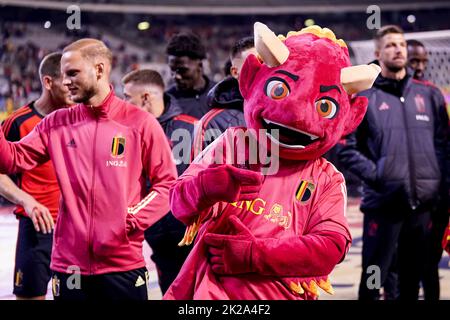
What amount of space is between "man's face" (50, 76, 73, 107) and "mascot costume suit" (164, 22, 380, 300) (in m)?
2.16

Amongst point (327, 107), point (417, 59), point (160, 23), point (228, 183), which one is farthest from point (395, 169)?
point (160, 23)

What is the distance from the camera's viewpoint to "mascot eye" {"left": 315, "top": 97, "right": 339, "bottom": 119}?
251 centimetres

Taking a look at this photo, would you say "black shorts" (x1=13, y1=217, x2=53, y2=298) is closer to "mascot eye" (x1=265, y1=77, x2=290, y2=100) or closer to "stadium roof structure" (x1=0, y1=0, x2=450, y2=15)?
"mascot eye" (x1=265, y1=77, x2=290, y2=100)

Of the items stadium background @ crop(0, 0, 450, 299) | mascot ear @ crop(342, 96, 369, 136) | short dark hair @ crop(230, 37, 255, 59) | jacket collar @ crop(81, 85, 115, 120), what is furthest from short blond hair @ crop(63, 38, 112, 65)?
stadium background @ crop(0, 0, 450, 299)

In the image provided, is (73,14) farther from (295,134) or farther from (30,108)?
(295,134)

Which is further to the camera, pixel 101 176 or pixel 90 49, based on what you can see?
pixel 90 49

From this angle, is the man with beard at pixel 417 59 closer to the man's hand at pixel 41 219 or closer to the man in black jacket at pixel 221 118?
the man in black jacket at pixel 221 118

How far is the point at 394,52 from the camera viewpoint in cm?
505

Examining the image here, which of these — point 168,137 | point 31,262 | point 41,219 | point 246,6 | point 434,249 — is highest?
point 246,6

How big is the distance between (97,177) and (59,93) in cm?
122

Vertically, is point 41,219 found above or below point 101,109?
below

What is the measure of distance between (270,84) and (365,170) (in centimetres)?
262

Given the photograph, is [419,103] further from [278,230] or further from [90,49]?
[278,230]
